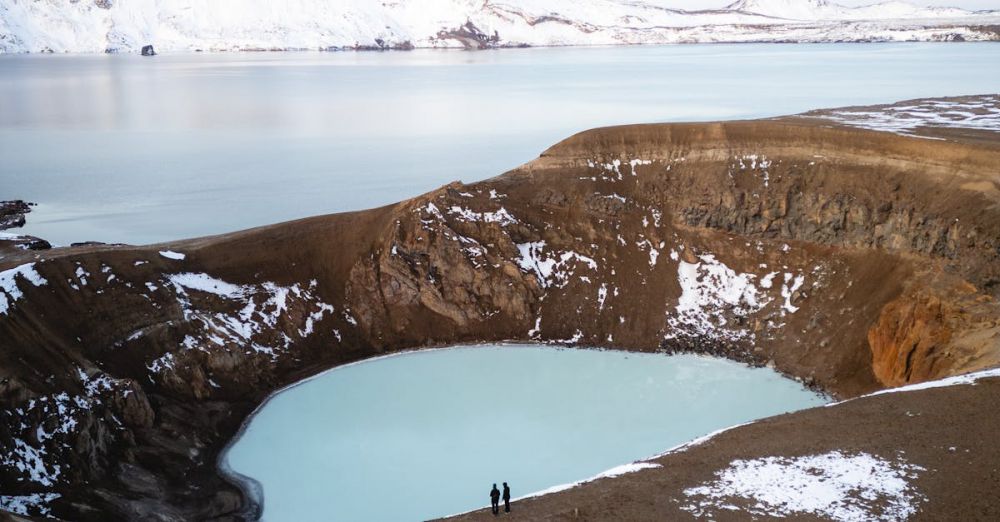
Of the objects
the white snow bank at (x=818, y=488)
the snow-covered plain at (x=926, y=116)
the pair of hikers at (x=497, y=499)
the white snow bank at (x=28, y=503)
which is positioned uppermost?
the snow-covered plain at (x=926, y=116)

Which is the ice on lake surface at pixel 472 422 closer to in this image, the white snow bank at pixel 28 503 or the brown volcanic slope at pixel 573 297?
the brown volcanic slope at pixel 573 297

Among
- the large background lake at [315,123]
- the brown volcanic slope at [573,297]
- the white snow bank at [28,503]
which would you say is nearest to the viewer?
the white snow bank at [28,503]

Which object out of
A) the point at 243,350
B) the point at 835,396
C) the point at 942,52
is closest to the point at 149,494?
the point at 243,350

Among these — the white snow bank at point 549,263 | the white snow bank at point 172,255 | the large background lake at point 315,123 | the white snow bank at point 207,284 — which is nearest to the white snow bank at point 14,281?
the white snow bank at point 207,284

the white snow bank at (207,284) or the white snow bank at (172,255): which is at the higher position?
the white snow bank at (172,255)

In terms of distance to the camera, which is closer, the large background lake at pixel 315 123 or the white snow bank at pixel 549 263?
the white snow bank at pixel 549 263

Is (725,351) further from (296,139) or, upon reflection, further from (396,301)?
(296,139)
